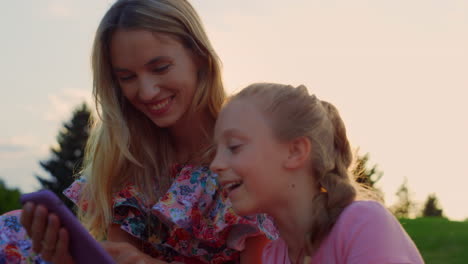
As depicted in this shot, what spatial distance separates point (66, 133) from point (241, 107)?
24.9 metres

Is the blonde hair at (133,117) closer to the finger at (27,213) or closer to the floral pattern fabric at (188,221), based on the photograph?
the floral pattern fabric at (188,221)

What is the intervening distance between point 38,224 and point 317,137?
1158mm

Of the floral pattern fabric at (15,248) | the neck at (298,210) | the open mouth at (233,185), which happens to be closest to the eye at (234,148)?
the open mouth at (233,185)

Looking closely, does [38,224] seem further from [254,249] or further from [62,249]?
[254,249]

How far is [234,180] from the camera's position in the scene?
98.6 inches

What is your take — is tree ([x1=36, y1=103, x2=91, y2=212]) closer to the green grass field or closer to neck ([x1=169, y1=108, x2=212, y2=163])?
the green grass field

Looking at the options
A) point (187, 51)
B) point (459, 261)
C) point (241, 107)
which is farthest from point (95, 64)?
point (459, 261)

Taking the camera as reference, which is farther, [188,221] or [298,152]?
[188,221]

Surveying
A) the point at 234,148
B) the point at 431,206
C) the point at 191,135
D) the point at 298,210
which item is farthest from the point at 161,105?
the point at 431,206

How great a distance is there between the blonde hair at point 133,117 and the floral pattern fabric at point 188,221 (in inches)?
4.2

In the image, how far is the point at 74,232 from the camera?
2354 millimetres

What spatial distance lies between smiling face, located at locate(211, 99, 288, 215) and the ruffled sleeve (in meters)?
0.70

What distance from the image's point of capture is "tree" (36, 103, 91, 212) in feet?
85.0

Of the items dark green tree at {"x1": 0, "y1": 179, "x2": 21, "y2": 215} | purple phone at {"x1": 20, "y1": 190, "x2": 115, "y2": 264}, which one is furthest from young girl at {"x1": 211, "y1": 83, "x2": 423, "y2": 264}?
dark green tree at {"x1": 0, "y1": 179, "x2": 21, "y2": 215}
